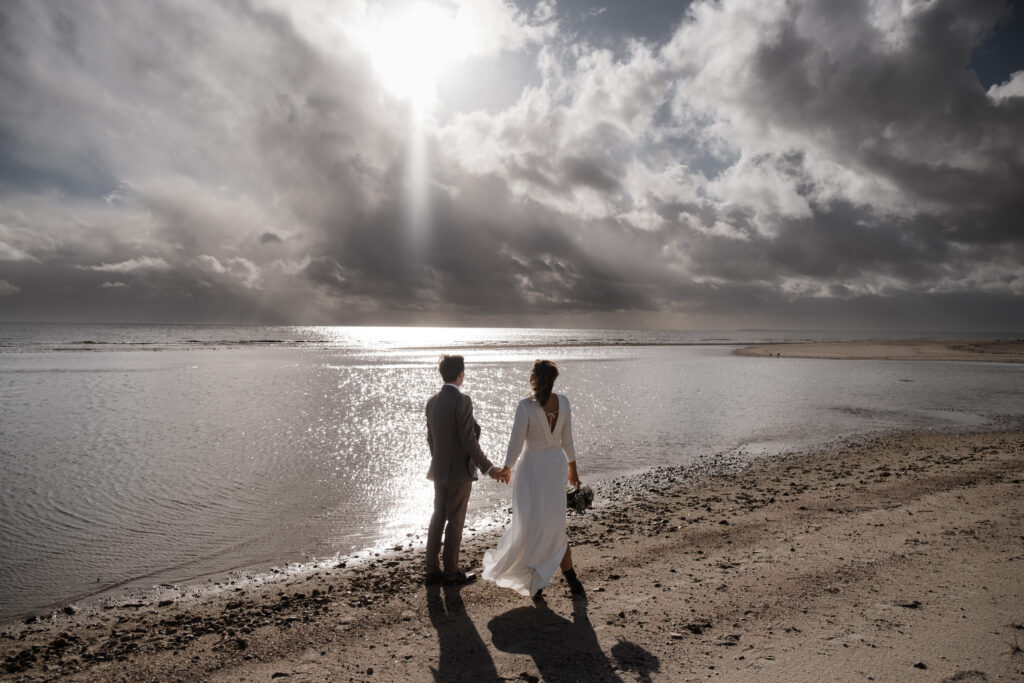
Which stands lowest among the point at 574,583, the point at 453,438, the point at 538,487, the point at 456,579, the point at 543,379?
the point at 456,579

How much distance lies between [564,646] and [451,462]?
2.39m

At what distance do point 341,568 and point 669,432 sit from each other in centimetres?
1267

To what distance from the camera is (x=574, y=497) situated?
6.57 meters

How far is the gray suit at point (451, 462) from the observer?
664 centimetres

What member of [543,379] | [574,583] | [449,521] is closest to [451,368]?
[543,379]

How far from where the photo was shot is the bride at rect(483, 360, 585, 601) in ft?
20.0

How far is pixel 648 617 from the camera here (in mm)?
5805

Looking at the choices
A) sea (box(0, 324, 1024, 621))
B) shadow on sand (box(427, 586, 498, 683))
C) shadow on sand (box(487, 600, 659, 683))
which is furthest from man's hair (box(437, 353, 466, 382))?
sea (box(0, 324, 1024, 621))

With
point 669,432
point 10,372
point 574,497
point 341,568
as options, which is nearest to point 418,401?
point 669,432

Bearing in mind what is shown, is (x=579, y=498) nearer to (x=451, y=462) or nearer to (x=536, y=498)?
(x=536, y=498)

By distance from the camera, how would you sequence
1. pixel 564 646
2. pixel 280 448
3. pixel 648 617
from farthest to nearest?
pixel 280 448
pixel 648 617
pixel 564 646

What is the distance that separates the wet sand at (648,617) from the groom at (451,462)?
1.31 feet

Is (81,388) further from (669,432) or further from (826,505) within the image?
(826,505)

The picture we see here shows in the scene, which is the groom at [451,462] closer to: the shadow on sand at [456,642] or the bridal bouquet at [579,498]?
the shadow on sand at [456,642]
